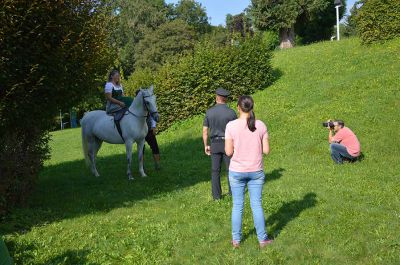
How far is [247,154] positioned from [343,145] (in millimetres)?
6271

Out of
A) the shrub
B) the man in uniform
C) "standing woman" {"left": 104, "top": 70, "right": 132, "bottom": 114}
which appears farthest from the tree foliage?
the man in uniform

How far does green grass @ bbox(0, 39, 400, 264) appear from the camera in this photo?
20.6ft

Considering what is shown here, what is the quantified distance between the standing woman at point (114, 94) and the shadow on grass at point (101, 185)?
2.10 m

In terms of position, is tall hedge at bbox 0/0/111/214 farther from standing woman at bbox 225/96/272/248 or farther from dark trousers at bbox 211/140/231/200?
standing woman at bbox 225/96/272/248

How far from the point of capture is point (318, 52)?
2705cm

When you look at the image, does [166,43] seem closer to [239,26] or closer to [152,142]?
[239,26]

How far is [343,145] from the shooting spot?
1143cm

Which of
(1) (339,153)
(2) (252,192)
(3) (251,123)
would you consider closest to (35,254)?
(2) (252,192)

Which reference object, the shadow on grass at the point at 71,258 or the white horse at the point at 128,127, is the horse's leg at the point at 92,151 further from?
the shadow on grass at the point at 71,258

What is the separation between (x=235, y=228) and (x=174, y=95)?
16.1 m

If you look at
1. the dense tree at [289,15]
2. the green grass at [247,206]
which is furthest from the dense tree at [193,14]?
the green grass at [247,206]

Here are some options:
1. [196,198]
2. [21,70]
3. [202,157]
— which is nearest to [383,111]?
[202,157]

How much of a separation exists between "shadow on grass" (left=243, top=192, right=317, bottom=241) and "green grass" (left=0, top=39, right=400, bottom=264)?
0.06 feet

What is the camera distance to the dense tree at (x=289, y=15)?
37.8 meters
